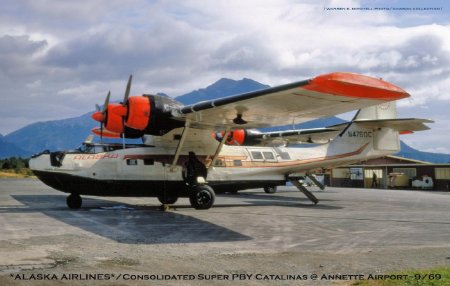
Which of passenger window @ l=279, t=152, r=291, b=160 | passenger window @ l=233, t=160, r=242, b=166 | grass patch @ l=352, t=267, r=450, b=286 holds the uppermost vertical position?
passenger window @ l=279, t=152, r=291, b=160

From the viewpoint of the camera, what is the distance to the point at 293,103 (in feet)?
39.9

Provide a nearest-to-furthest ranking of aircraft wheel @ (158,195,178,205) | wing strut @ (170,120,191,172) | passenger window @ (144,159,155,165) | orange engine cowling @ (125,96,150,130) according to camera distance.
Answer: orange engine cowling @ (125,96,150,130) < wing strut @ (170,120,191,172) < passenger window @ (144,159,155,165) < aircraft wheel @ (158,195,178,205)

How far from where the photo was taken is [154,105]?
14719mm

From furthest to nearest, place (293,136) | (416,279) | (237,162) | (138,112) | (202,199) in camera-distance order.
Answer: (293,136)
(237,162)
(202,199)
(138,112)
(416,279)

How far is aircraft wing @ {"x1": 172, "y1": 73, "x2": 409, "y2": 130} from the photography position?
31.3 feet

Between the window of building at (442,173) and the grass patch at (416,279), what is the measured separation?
129ft

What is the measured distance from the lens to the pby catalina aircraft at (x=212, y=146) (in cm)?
1159

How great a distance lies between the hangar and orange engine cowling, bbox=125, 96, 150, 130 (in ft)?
103

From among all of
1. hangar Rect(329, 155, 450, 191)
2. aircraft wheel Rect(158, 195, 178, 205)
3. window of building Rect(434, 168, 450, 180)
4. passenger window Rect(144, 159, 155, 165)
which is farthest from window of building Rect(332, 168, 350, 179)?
passenger window Rect(144, 159, 155, 165)

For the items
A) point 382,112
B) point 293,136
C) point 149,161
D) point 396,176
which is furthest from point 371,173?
point 149,161

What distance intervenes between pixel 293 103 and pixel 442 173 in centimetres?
3554

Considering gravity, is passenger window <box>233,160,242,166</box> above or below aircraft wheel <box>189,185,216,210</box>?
above

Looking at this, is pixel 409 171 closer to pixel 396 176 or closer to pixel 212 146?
pixel 396 176

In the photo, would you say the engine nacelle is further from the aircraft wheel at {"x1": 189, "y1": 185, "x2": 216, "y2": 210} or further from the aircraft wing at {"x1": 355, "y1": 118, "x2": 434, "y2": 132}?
the aircraft wheel at {"x1": 189, "y1": 185, "x2": 216, "y2": 210}
